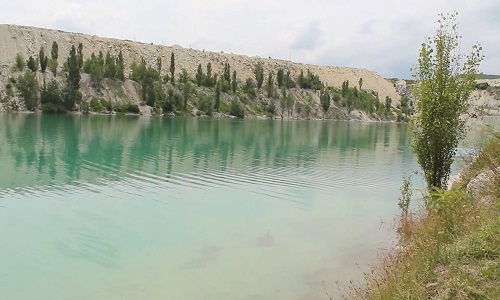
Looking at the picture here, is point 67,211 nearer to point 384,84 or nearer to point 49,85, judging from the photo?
point 49,85

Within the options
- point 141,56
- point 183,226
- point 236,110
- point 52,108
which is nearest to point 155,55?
point 141,56

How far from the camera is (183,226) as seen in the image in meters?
14.4

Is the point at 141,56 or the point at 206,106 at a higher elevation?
the point at 141,56

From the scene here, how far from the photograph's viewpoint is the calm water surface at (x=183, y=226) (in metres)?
10.0

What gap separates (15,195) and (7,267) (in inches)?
319

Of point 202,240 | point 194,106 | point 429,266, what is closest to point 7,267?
point 202,240

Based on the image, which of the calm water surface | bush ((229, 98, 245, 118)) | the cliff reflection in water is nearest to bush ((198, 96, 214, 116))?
bush ((229, 98, 245, 118))

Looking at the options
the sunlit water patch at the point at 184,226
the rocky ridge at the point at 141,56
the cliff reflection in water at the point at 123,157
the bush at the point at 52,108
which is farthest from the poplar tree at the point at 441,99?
the rocky ridge at the point at 141,56

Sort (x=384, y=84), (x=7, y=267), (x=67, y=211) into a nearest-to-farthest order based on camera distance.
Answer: (x=7, y=267) → (x=67, y=211) → (x=384, y=84)

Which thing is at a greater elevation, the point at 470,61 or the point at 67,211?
the point at 470,61

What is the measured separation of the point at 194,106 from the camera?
104m

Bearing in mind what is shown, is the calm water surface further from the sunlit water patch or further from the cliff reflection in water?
the cliff reflection in water

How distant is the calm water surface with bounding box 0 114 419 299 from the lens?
32.8ft

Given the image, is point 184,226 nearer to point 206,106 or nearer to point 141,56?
point 206,106
